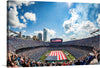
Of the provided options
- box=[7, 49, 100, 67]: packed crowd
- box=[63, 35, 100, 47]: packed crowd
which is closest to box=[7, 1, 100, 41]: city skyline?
box=[63, 35, 100, 47]: packed crowd

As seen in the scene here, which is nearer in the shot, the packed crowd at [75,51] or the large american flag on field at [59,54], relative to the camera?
the large american flag on field at [59,54]

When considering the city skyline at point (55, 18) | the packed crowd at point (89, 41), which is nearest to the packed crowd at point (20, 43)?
the city skyline at point (55, 18)

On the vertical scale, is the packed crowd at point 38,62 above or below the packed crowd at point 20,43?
below

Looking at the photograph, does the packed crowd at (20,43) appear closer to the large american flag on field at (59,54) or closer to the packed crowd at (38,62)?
the packed crowd at (38,62)

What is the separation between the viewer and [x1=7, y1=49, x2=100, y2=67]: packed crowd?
3909 millimetres

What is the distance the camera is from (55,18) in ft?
15.0

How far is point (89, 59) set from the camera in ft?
14.9

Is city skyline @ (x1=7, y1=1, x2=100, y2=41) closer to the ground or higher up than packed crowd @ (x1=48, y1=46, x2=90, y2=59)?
higher up

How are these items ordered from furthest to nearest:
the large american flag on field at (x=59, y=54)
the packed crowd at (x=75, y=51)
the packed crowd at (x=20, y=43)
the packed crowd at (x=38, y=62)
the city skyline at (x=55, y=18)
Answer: the packed crowd at (x=75, y=51) < the large american flag on field at (x=59, y=54) < the city skyline at (x=55, y=18) < the packed crowd at (x=20, y=43) < the packed crowd at (x=38, y=62)

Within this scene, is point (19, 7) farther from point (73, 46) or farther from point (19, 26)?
point (73, 46)

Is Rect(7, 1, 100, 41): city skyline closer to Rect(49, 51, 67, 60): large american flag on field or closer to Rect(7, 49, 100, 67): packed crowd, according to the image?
Rect(49, 51, 67, 60): large american flag on field

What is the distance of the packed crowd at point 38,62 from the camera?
12.8 ft

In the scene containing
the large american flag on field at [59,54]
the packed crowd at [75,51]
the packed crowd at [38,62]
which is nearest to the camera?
the packed crowd at [38,62]

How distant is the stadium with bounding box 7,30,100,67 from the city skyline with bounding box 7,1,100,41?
1.30ft
